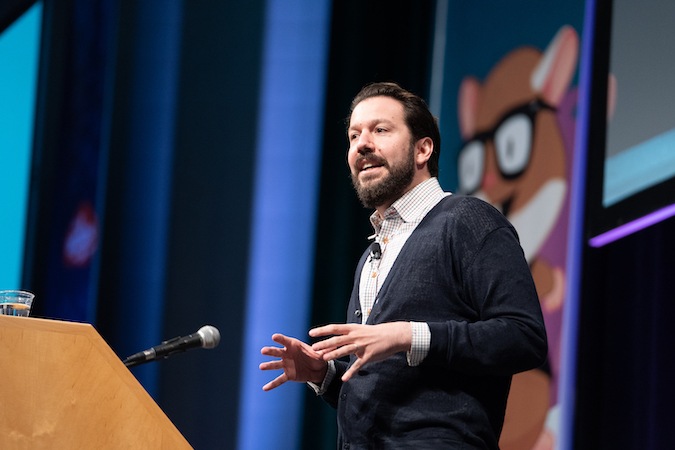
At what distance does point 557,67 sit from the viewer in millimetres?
3375

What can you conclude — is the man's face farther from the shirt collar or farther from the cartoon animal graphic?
the cartoon animal graphic

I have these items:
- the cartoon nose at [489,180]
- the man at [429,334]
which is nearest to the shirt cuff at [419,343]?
the man at [429,334]

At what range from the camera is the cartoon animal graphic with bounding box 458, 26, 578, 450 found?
323cm

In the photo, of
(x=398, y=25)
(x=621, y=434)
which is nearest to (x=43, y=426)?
(x=621, y=434)

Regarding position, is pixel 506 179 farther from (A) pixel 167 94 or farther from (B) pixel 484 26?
(A) pixel 167 94

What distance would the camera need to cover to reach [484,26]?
153 inches

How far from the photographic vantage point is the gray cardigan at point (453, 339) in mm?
1589

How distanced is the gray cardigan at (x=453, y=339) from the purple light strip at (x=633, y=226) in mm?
1284

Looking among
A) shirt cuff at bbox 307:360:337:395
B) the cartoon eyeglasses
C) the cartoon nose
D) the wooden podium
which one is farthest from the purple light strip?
the wooden podium

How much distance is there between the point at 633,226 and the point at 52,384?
2111 mm

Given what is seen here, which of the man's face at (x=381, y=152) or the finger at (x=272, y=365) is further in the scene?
the man's face at (x=381, y=152)

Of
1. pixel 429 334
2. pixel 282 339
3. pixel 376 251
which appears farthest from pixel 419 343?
pixel 376 251

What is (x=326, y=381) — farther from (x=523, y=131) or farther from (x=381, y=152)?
Answer: (x=523, y=131)

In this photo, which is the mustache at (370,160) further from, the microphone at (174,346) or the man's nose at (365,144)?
the microphone at (174,346)
